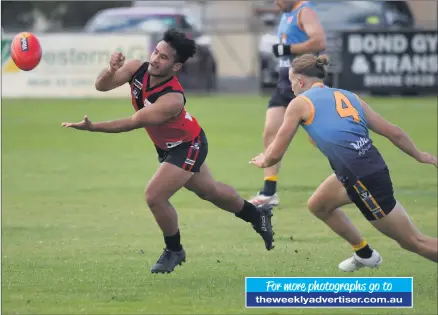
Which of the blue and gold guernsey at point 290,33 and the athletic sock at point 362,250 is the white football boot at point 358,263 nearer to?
the athletic sock at point 362,250

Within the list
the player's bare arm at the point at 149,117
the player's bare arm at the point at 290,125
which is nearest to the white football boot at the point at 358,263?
the player's bare arm at the point at 290,125

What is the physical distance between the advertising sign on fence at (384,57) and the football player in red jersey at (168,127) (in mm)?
16321

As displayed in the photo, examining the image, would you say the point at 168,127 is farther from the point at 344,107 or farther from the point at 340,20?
the point at 340,20

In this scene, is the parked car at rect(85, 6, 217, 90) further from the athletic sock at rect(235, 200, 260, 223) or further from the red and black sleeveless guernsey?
the red and black sleeveless guernsey

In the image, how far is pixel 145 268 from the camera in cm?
952

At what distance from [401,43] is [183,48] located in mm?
16873

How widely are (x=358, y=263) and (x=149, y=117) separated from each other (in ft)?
6.81

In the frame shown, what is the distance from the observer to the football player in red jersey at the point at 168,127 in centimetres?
916

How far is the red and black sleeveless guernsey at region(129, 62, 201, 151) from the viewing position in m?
9.22

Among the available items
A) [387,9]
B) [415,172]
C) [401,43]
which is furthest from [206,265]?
[387,9]

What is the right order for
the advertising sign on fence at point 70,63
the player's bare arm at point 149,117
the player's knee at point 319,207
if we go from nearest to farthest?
the player's bare arm at point 149,117 → the player's knee at point 319,207 → the advertising sign on fence at point 70,63

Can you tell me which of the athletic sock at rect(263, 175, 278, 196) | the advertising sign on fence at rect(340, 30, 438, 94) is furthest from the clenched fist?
the advertising sign on fence at rect(340, 30, 438, 94)
